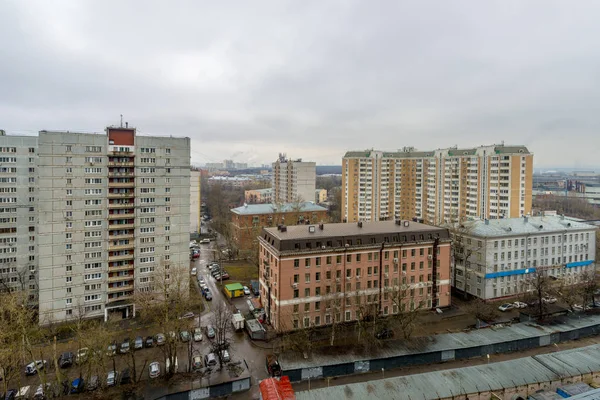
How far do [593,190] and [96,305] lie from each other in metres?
176

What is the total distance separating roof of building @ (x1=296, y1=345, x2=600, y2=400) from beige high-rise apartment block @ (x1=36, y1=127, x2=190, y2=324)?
70.6ft

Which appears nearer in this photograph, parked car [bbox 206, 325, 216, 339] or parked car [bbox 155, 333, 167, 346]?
parked car [bbox 155, 333, 167, 346]

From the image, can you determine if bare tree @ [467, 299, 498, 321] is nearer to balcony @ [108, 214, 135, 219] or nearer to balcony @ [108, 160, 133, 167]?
balcony @ [108, 214, 135, 219]

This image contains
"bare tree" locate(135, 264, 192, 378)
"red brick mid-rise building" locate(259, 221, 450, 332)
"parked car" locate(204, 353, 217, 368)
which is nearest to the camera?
"bare tree" locate(135, 264, 192, 378)

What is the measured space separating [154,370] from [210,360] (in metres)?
4.48

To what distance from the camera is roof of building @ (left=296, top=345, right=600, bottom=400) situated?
24562 millimetres

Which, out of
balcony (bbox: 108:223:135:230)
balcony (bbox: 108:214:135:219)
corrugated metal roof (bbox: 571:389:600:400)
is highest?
balcony (bbox: 108:214:135:219)

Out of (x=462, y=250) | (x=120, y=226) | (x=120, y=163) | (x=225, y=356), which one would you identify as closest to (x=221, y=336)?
(x=225, y=356)

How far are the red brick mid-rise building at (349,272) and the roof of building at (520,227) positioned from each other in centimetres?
788

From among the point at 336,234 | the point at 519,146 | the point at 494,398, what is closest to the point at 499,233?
the point at 336,234

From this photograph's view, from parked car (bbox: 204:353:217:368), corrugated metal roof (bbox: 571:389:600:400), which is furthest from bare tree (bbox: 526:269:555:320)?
parked car (bbox: 204:353:217:368)

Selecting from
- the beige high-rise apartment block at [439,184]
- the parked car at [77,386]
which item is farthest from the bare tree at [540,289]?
the parked car at [77,386]

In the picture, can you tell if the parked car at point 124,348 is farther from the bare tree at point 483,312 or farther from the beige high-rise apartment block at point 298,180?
the beige high-rise apartment block at point 298,180

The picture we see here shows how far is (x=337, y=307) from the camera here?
36.5m
